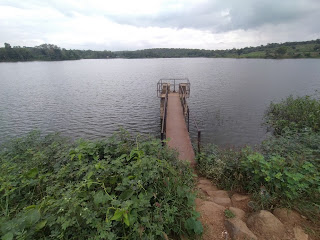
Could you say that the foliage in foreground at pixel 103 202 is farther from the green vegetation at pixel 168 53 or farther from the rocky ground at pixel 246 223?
the green vegetation at pixel 168 53

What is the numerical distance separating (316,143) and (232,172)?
3.28 metres

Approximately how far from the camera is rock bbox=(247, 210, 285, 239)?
9.43 feet

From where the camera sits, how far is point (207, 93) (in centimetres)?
2388

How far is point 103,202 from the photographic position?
251 centimetres

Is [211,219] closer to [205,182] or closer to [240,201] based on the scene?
[240,201]

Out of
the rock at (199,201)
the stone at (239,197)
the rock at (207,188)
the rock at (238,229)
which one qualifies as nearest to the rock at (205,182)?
the rock at (207,188)

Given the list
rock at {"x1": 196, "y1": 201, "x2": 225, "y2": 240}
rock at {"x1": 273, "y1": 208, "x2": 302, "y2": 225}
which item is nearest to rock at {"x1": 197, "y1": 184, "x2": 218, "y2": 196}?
rock at {"x1": 196, "y1": 201, "x2": 225, "y2": 240}

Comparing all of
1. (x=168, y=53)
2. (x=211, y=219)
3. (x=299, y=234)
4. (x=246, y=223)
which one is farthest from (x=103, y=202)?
(x=168, y=53)

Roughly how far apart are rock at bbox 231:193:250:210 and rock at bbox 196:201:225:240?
427mm

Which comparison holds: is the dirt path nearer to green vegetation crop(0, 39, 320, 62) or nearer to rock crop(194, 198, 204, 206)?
rock crop(194, 198, 204, 206)

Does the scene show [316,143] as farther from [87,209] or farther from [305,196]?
[87,209]

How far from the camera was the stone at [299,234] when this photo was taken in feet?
9.21

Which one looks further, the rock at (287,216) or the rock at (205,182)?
the rock at (205,182)

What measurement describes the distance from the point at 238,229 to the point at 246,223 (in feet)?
1.09
